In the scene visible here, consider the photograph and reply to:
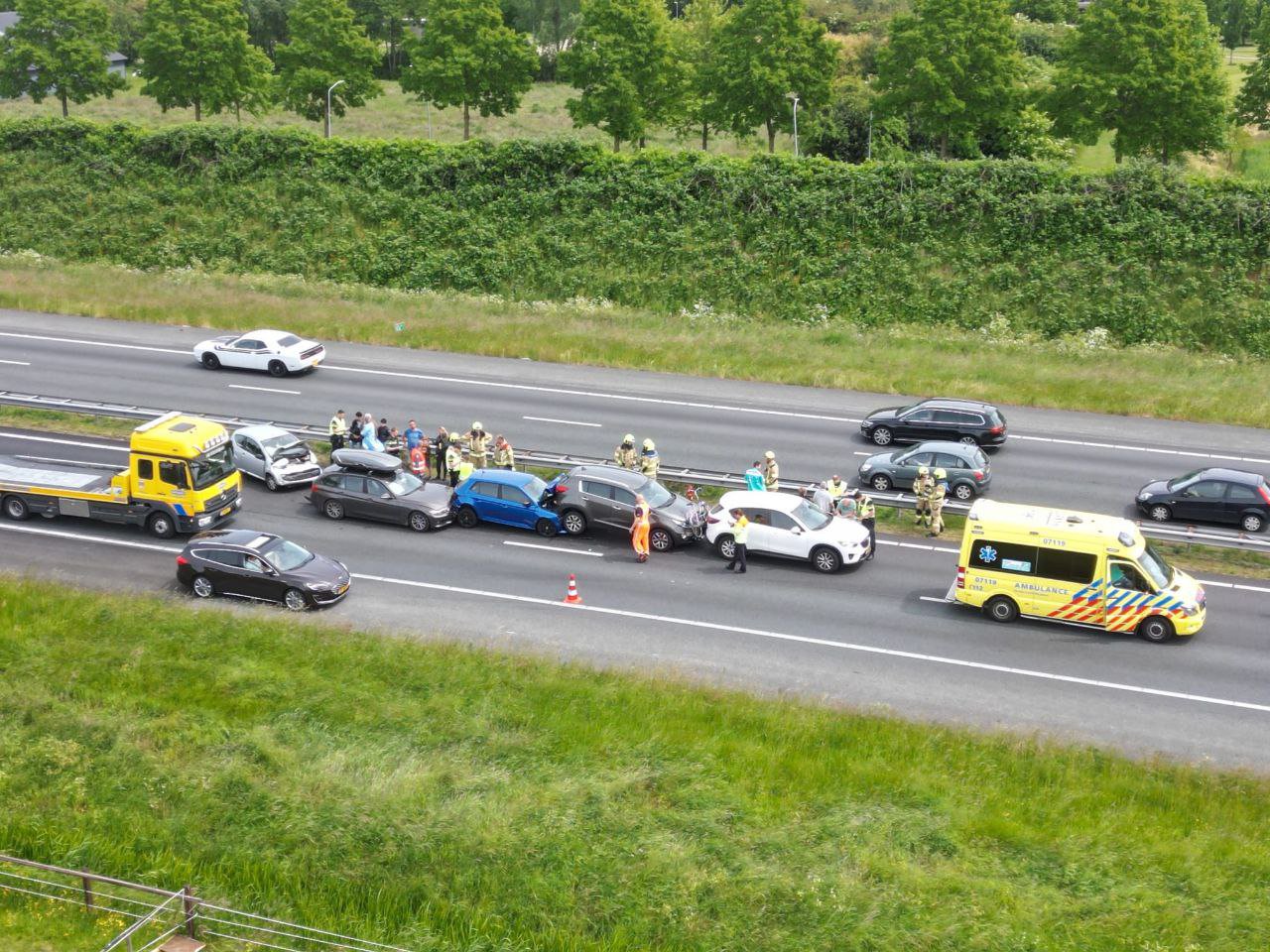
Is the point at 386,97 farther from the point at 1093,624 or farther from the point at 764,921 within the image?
the point at 764,921

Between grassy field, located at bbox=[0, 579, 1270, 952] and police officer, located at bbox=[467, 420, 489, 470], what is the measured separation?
1060 cm

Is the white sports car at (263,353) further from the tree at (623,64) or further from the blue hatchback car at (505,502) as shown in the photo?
the tree at (623,64)

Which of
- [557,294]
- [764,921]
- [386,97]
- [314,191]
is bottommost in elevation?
[764,921]

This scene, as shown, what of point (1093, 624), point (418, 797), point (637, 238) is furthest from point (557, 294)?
point (418, 797)

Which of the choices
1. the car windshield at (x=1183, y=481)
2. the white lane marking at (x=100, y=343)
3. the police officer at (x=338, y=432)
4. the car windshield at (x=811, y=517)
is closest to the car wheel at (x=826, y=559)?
the car windshield at (x=811, y=517)

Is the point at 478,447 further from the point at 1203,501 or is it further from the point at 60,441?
the point at 1203,501

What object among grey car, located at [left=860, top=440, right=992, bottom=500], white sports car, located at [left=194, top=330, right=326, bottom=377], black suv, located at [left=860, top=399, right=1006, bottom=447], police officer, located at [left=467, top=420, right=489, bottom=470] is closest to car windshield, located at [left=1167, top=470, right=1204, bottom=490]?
grey car, located at [left=860, top=440, right=992, bottom=500]

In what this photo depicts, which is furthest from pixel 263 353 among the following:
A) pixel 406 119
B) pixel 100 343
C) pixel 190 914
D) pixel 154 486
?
pixel 406 119

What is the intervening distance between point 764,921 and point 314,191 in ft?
161

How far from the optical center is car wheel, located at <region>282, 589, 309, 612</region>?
2648 cm

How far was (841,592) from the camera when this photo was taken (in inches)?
1110

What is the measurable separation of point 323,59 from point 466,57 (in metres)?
9.27

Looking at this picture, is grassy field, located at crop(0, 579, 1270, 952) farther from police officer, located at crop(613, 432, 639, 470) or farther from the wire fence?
police officer, located at crop(613, 432, 639, 470)

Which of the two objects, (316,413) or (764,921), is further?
(316,413)
